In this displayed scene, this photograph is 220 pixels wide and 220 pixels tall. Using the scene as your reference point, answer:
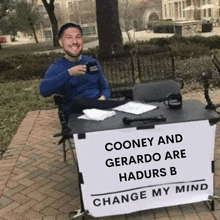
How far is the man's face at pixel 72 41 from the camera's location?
12.0 ft

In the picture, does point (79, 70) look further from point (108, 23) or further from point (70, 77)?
point (108, 23)

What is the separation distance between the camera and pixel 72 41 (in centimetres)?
365

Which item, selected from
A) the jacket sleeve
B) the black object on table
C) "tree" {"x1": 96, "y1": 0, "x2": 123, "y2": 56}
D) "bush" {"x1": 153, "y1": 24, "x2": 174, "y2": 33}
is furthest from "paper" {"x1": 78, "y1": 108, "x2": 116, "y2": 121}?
"bush" {"x1": 153, "y1": 24, "x2": 174, "y2": 33}

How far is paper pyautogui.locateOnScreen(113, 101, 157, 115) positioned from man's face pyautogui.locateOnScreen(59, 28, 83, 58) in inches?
35.7

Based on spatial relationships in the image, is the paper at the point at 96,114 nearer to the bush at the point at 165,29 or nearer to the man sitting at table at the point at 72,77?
the man sitting at table at the point at 72,77

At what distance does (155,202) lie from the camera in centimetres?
298

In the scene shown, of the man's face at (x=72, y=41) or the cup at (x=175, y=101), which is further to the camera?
the man's face at (x=72, y=41)

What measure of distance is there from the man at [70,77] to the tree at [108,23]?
245 inches

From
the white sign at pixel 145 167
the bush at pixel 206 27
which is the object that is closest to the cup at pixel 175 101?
the white sign at pixel 145 167

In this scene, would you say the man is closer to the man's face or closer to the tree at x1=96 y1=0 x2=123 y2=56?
the man's face

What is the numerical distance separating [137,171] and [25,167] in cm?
207

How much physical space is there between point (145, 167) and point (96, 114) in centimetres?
62

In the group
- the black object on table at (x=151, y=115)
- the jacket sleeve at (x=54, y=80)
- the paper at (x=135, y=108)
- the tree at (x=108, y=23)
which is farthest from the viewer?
the tree at (x=108, y=23)

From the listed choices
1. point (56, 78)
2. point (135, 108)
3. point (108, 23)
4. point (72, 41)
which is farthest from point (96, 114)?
point (108, 23)
